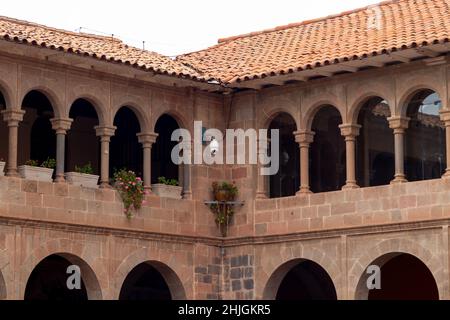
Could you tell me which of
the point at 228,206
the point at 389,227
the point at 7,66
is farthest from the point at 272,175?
the point at 7,66

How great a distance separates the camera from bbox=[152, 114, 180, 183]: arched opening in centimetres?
3747

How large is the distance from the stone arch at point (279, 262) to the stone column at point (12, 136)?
5.49 meters

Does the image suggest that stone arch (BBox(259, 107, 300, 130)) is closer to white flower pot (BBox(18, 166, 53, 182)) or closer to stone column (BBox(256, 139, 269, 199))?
stone column (BBox(256, 139, 269, 199))

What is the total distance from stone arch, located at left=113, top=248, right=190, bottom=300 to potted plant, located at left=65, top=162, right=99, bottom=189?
1.58 metres

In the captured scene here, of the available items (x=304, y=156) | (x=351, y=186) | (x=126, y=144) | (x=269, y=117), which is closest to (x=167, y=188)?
(x=126, y=144)

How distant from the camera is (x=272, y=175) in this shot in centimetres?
3703

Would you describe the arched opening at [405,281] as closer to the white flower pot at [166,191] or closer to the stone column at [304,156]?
the stone column at [304,156]

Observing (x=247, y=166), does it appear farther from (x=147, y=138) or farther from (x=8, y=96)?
(x=8, y=96)

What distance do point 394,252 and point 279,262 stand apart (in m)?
2.77

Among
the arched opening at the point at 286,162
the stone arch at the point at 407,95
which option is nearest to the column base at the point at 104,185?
the arched opening at the point at 286,162

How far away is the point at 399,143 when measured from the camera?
113ft

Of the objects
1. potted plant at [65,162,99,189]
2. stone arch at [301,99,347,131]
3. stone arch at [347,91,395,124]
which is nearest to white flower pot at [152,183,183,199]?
potted plant at [65,162,99,189]

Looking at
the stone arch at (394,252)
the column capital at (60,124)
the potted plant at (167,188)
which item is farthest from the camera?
the potted plant at (167,188)

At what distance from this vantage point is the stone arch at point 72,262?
3350 centimetres
